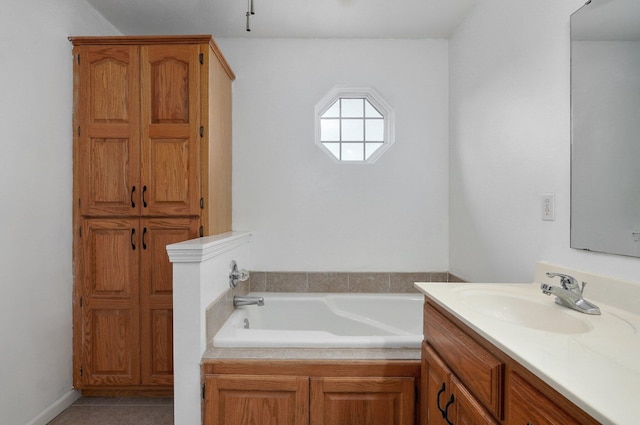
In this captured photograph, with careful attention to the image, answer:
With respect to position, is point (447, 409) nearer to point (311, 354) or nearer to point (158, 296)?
point (311, 354)

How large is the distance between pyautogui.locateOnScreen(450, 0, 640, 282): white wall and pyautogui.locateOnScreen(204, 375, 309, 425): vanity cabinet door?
126 cm

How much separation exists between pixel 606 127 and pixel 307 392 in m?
1.62

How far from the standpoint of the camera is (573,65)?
1.42 meters

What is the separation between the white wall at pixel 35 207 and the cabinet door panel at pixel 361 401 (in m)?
1.55

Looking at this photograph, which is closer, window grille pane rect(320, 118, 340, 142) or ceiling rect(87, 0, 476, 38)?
ceiling rect(87, 0, 476, 38)

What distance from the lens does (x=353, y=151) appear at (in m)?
2.82

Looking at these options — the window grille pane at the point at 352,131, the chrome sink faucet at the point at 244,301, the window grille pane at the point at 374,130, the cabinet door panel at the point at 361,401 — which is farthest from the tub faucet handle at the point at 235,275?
the window grille pane at the point at 374,130

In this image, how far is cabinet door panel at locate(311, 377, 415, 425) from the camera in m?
1.59

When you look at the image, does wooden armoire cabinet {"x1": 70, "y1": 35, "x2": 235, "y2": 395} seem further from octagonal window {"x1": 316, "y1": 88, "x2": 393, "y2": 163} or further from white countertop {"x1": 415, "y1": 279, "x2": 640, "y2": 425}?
white countertop {"x1": 415, "y1": 279, "x2": 640, "y2": 425}

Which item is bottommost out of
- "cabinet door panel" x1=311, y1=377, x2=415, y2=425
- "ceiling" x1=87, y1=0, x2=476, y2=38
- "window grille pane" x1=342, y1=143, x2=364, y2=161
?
"cabinet door panel" x1=311, y1=377, x2=415, y2=425

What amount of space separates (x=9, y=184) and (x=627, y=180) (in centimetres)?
266

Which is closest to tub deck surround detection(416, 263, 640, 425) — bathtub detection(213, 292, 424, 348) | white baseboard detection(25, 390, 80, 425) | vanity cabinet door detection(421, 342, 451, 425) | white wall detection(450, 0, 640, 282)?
white wall detection(450, 0, 640, 282)

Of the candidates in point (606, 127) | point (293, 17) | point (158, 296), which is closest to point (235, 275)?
point (158, 296)

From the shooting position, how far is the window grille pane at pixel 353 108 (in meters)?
2.81
